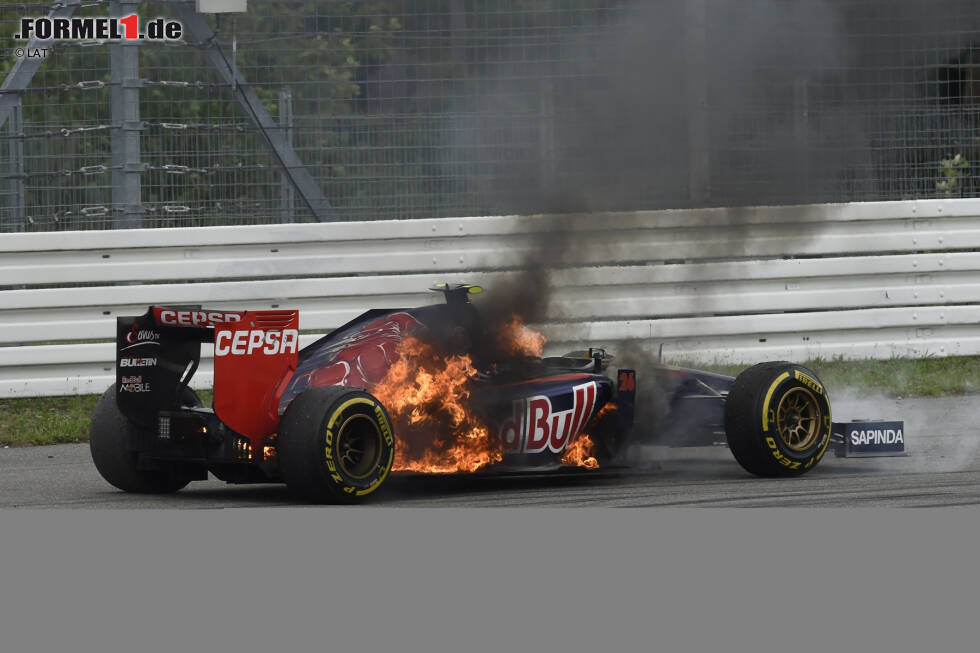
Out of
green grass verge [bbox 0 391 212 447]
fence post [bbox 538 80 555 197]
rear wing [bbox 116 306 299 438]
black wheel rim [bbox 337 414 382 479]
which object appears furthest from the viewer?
green grass verge [bbox 0 391 212 447]

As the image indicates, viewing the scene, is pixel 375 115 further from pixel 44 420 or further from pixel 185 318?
pixel 185 318

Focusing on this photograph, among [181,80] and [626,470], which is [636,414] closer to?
[626,470]

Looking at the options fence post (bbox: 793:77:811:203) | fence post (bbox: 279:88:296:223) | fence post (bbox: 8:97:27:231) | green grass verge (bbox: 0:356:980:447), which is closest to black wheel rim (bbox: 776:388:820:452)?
fence post (bbox: 793:77:811:203)

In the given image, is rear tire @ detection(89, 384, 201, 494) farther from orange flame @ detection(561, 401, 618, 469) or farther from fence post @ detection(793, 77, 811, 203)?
fence post @ detection(793, 77, 811, 203)

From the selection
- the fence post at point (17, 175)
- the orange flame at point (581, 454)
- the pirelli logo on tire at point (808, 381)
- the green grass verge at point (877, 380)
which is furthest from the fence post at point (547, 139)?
the fence post at point (17, 175)

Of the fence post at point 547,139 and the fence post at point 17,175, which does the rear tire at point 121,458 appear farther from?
the fence post at point 17,175

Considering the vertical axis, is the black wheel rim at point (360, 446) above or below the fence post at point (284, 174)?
below

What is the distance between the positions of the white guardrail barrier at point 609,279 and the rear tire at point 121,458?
2.74m

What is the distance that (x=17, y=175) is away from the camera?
1218cm

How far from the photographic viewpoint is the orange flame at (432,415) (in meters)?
8.53

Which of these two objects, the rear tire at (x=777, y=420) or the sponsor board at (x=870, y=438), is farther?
the sponsor board at (x=870, y=438)

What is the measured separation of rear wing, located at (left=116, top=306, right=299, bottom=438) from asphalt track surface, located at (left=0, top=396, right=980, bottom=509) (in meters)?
0.48

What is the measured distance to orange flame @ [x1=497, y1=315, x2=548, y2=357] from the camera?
29.8 ft

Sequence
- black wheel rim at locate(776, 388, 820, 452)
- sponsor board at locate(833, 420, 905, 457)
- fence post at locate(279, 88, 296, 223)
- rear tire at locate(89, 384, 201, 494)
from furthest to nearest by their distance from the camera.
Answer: fence post at locate(279, 88, 296, 223) < sponsor board at locate(833, 420, 905, 457) < black wheel rim at locate(776, 388, 820, 452) < rear tire at locate(89, 384, 201, 494)
